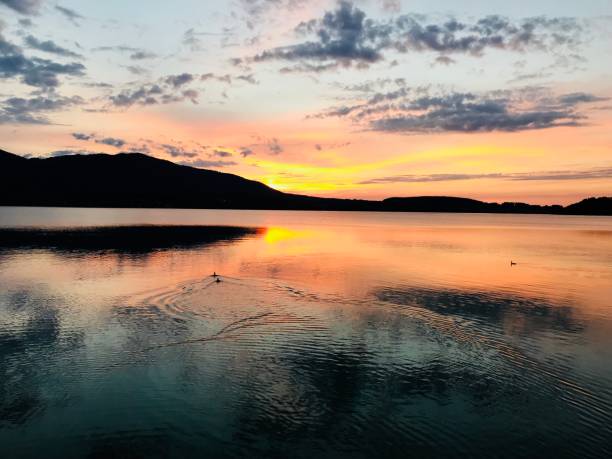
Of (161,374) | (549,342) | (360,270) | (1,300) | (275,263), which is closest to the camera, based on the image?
(161,374)

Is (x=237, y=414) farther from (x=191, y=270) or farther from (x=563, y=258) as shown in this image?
(x=563, y=258)

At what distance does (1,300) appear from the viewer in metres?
36.2

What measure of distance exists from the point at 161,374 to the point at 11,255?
54.4m

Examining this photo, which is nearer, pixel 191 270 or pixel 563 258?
pixel 191 270

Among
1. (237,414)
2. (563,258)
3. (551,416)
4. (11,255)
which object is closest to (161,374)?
(237,414)

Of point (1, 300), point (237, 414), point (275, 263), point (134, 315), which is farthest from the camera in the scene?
point (275, 263)

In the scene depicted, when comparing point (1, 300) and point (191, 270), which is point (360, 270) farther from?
point (1, 300)

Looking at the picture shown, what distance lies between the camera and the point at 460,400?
1978cm

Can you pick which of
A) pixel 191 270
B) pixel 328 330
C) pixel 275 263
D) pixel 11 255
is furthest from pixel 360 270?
pixel 11 255

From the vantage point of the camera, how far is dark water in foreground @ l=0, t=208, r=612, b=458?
53.9 ft

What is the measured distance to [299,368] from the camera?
22.6 meters

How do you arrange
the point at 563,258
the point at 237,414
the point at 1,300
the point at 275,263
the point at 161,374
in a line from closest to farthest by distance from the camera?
the point at 237,414, the point at 161,374, the point at 1,300, the point at 275,263, the point at 563,258

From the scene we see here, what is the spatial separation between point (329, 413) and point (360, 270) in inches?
1567

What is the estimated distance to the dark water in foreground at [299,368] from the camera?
16.4m
